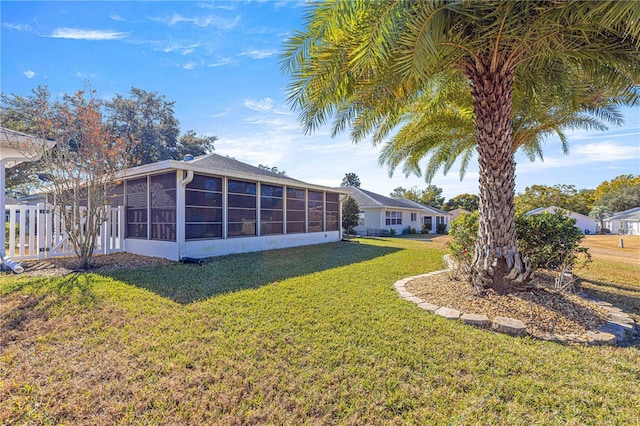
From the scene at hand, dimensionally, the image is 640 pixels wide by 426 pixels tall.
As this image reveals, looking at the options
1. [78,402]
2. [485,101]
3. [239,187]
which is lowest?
[78,402]

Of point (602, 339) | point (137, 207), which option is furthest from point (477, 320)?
point (137, 207)

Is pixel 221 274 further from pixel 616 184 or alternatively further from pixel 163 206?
pixel 616 184

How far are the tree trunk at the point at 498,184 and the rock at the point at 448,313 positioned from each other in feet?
3.41

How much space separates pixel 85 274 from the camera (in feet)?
22.0

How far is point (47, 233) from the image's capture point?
8742 millimetres

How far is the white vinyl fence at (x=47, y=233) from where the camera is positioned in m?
8.06

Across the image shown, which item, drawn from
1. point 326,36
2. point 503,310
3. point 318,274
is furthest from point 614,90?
point 318,274

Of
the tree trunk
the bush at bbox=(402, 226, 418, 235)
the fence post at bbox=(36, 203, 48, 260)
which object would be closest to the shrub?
the tree trunk

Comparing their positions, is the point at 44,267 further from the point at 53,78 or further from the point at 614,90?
the point at 614,90

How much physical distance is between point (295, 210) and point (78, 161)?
321 inches

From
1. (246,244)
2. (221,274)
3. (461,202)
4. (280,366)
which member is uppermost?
(461,202)

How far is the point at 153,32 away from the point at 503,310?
1019cm

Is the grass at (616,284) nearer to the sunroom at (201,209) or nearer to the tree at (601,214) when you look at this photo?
the sunroom at (201,209)

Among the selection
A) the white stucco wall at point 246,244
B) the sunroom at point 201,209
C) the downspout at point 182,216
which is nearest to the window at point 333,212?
the white stucco wall at point 246,244
